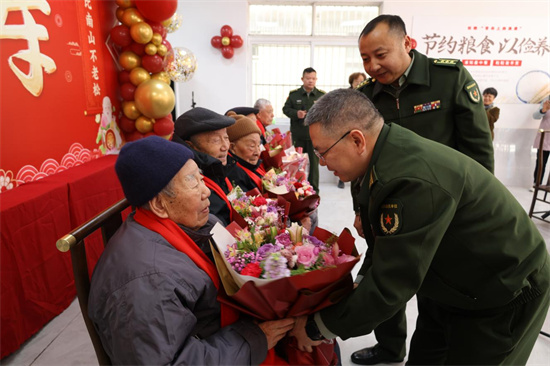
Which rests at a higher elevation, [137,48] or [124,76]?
[137,48]

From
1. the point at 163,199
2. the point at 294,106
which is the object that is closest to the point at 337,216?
the point at 294,106

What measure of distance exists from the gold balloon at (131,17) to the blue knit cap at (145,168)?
2.86 metres

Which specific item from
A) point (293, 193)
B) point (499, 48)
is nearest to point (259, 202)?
point (293, 193)

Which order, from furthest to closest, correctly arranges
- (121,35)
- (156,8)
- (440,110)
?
1. (121,35)
2. (156,8)
3. (440,110)

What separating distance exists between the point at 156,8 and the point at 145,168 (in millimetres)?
2865

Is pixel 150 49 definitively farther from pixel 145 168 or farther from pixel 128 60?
pixel 145 168

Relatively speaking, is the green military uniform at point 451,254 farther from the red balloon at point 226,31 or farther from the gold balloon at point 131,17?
the red balloon at point 226,31

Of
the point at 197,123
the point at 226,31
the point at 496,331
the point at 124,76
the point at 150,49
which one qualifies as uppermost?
the point at 226,31

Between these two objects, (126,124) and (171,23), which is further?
(171,23)

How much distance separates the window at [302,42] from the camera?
20.9ft

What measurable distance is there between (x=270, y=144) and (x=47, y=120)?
1926mm

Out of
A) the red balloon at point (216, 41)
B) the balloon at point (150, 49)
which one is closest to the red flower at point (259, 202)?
the balloon at point (150, 49)

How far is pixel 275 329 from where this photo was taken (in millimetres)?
1110

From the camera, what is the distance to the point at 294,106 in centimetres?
575
